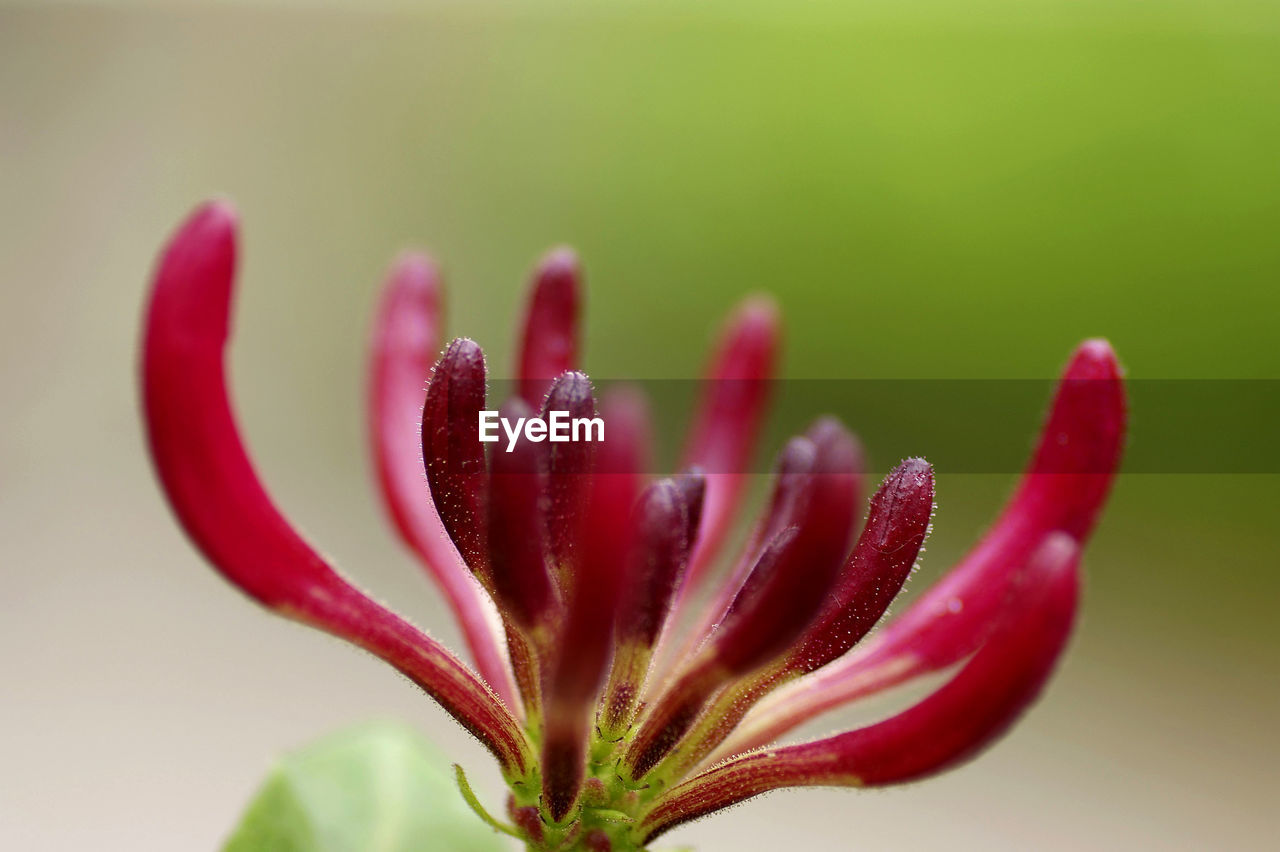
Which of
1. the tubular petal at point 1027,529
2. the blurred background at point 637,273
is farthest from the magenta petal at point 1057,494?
the blurred background at point 637,273

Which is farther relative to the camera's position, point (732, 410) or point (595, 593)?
point (732, 410)

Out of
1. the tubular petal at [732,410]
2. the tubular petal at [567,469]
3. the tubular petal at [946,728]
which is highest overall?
the tubular petal at [732,410]

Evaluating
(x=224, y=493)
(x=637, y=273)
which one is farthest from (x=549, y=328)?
(x=637, y=273)

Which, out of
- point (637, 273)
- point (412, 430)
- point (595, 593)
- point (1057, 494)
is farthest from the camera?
point (637, 273)

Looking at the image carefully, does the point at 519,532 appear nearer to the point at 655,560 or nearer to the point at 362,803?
the point at 655,560

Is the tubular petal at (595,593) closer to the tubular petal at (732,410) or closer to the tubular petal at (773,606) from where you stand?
the tubular petal at (773,606)

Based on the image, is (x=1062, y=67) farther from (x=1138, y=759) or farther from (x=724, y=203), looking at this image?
(x=1138, y=759)

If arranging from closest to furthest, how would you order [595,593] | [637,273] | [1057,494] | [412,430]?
[595,593], [1057,494], [412,430], [637,273]
